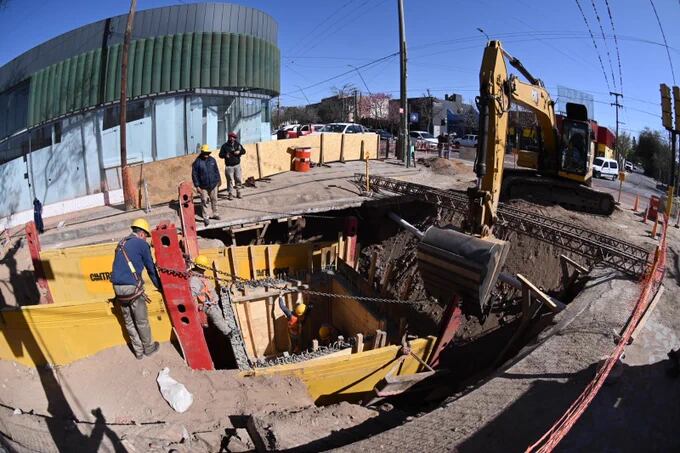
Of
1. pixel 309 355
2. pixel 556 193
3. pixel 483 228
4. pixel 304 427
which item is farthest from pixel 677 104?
pixel 304 427

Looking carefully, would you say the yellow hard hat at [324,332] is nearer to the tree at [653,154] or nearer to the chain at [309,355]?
the chain at [309,355]

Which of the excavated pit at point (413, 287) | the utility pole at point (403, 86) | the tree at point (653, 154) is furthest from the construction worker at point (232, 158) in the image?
the tree at point (653, 154)

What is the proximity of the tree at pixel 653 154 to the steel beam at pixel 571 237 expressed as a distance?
33.0 meters

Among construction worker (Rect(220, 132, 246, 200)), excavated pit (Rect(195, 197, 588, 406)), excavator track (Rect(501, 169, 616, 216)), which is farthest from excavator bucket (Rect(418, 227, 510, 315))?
excavator track (Rect(501, 169, 616, 216))

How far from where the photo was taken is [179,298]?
5945 millimetres

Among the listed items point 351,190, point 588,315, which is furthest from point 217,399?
point 351,190

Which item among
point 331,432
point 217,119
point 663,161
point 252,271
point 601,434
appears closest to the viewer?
point 601,434

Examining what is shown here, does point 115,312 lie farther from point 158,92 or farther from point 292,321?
point 158,92

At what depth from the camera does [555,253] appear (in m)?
9.63

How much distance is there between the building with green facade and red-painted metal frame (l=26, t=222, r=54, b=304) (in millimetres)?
7398

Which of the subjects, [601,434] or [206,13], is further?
[206,13]

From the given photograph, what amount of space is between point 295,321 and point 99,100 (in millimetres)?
11015

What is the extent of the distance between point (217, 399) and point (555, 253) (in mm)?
7520

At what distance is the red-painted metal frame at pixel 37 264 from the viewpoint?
318 inches
